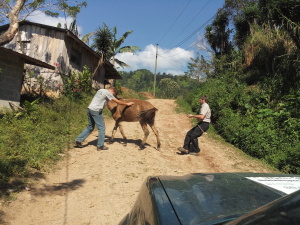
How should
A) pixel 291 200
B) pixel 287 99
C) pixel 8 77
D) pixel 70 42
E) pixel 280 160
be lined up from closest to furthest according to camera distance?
pixel 291 200 → pixel 280 160 → pixel 8 77 → pixel 287 99 → pixel 70 42

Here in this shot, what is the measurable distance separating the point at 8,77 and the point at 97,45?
11333mm

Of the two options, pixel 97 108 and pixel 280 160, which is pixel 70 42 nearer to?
pixel 97 108

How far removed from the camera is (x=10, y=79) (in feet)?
30.1

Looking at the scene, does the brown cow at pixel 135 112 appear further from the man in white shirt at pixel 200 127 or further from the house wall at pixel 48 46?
the house wall at pixel 48 46

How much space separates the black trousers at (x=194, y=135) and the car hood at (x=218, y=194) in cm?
499

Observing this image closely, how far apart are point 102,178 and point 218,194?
12.4ft

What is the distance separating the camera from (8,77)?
358 inches

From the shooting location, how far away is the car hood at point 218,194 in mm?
1570

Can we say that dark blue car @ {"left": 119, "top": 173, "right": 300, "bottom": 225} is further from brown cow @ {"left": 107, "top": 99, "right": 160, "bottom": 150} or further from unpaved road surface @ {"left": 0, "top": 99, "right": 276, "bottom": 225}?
brown cow @ {"left": 107, "top": 99, "right": 160, "bottom": 150}

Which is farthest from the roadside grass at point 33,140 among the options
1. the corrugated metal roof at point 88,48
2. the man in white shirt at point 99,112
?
the corrugated metal roof at point 88,48

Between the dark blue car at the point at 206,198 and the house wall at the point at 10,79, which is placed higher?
the house wall at the point at 10,79

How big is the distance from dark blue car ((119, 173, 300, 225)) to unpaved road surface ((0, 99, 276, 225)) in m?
2.13

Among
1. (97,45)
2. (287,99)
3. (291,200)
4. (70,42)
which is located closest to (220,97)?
(287,99)

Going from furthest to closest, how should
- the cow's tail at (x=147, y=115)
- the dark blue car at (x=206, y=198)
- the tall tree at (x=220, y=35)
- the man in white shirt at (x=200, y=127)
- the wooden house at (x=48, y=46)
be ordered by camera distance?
the tall tree at (x=220, y=35) < the wooden house at (x=48, y=46) < the cow's tail at (x=147, y=115) < the man in white shirt at (x=200, y=127) < the dark blue car at (x=206, y=198)
